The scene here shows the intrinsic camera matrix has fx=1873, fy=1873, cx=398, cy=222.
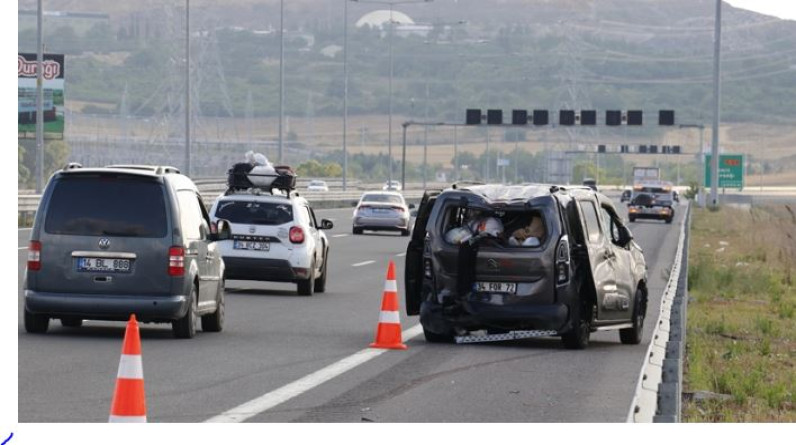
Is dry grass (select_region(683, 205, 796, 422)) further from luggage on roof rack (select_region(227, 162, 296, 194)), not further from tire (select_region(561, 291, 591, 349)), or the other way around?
luggage on roof rack (select_region(227, 162, 296, 194))

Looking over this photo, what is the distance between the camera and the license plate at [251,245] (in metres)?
25.7

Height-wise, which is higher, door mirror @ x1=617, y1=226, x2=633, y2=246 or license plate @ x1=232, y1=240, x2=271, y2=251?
door mirror @ x1=617, y1=226, x2=633, y2=246

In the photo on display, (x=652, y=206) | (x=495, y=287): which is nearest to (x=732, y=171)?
(x=652, y=206)

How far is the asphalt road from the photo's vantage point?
12398mm

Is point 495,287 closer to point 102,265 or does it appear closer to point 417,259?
point 417,259

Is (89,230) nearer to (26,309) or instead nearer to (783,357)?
(26,309)

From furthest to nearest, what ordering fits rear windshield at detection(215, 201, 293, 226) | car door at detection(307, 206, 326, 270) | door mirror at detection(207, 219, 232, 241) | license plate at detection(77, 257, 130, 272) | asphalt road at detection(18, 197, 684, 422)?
car door at detection(307, 206, 326, 270), rear windshield at detection(215, 201, 293, 226), door mirror at detection(207, 219, 232, 241), license plate at detection(77, 257, 130, 272), asphalt road at detection(18, 197, 684, 422)

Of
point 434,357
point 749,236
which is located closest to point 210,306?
point 434,357

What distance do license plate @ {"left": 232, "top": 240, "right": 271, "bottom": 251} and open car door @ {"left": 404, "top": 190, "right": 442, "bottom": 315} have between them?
7581 millimetres

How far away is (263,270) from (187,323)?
310 inches

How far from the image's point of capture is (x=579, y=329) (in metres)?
17.4

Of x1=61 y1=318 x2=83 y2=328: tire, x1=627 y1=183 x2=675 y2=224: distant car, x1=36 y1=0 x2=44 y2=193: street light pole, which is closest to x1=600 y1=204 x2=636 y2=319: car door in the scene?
x1=61 y1=318 x2=83 y2=328: tire

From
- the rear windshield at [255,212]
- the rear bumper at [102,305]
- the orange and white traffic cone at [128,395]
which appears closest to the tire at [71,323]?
the rear bumper at [102,305]

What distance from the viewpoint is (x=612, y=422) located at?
1213 centimetres
